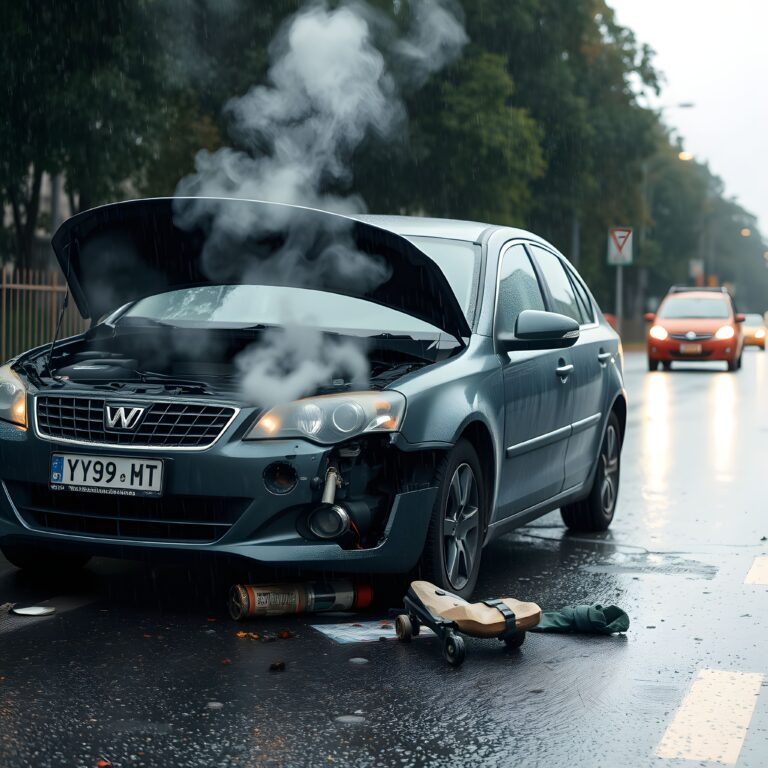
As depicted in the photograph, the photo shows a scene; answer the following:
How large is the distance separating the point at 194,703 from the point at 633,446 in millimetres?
9801

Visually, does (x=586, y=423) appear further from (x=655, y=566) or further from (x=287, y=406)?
(x=287, y=406)

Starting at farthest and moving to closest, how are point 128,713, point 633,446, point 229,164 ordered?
1. point 633,446
2. point 229,164
3. point 128,713

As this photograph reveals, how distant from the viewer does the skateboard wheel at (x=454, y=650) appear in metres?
5.12

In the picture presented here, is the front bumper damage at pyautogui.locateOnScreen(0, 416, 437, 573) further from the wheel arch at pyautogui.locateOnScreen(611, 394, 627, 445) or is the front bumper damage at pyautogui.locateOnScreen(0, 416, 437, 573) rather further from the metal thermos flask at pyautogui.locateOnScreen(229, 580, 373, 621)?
the wheel arch at pyautogui.locateOnScreen(611, 394, 627, 445)

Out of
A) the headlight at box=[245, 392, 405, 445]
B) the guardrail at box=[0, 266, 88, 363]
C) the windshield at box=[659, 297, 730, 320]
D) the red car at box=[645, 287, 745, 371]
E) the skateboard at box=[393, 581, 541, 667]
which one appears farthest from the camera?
the windshield at box=[659, 297, 730, 320]

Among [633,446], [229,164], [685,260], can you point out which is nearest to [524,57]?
[633,446]

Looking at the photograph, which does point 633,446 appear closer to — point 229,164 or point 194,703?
point 229,164

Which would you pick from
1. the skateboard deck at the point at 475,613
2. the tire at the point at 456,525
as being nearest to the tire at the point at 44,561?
the tire at the point at 456,525

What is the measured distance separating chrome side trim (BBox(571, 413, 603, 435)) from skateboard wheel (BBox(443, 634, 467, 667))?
2620 mm

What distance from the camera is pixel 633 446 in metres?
14.0

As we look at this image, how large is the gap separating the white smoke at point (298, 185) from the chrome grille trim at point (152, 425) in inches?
7.6

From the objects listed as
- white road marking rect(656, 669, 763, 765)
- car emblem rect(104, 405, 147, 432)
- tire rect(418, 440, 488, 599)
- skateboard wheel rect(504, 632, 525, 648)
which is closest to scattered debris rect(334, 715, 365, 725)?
white road marking rect(656, 669, 763, 765)

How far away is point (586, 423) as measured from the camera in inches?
311

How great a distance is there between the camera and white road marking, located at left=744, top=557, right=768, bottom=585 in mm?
7031
